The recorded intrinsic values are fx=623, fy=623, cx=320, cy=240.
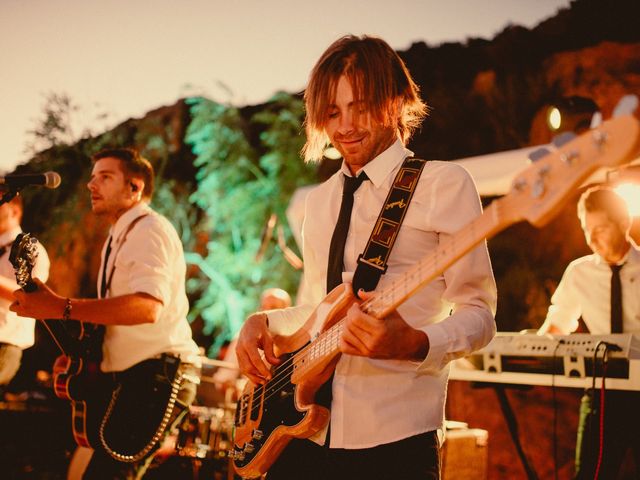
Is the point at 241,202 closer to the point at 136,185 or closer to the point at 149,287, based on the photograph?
the point at 136,185

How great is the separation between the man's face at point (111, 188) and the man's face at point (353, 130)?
7.45 feet

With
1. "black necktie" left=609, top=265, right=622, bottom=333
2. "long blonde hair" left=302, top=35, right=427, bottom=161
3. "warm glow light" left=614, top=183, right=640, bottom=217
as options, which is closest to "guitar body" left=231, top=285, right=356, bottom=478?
"long blonde hair" left=302, top=35, right=427, bottom=161

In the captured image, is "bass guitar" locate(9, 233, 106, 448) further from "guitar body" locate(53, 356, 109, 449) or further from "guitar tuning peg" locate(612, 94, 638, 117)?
"guitar tuning peg" locate(612, 94, 638, 117)

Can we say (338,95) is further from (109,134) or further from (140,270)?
(109,134)

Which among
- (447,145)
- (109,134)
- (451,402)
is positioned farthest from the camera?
(109,134)

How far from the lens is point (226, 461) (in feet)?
18.1

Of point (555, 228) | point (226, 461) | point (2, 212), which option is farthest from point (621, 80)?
point (2, 212)

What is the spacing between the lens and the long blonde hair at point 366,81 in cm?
217

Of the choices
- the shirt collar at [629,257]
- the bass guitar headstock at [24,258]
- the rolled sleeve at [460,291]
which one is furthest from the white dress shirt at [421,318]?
the shirt collar at [629,257]

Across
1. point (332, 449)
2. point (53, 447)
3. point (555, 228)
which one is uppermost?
point (555, 228)

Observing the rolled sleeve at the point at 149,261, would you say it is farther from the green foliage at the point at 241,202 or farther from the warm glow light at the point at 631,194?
the green foliage at the point at 241,202

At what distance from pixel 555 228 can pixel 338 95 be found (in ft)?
28.1

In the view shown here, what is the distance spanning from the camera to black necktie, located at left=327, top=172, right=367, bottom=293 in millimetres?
2137

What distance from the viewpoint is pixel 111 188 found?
4.11m
